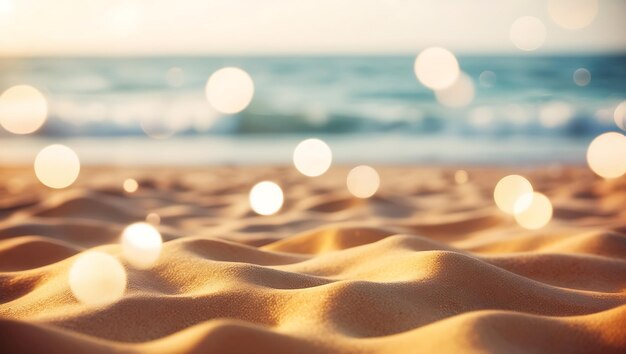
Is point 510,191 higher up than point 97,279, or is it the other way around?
A: point 510,191

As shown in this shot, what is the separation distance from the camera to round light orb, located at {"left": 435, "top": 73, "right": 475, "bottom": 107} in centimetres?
1066

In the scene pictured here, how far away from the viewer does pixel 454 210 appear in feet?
8.89

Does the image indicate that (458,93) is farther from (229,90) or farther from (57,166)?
(57,166)

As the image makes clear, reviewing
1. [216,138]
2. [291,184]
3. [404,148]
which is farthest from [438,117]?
[291,184]

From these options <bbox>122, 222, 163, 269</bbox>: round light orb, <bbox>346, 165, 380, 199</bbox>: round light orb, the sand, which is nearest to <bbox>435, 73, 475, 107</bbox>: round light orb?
<bbox>346, 165, 380, 199</bbox>: round light orb

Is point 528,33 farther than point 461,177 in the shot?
Yes

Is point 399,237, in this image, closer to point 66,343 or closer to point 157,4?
point 66,343

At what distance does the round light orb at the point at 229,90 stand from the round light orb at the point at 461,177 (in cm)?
561

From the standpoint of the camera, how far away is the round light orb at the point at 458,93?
10661 mm

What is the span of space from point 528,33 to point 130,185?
56.1ft

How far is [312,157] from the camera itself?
5508mm

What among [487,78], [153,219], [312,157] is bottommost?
[153,219]

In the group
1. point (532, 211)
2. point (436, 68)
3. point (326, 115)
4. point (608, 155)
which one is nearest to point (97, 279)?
point (532, 211)

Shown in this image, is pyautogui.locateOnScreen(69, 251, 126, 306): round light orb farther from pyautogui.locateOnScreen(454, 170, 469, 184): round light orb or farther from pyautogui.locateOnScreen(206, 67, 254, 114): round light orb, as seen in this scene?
pyautogui.locateOnScreen(206, 67, 254, 114): round light orb
